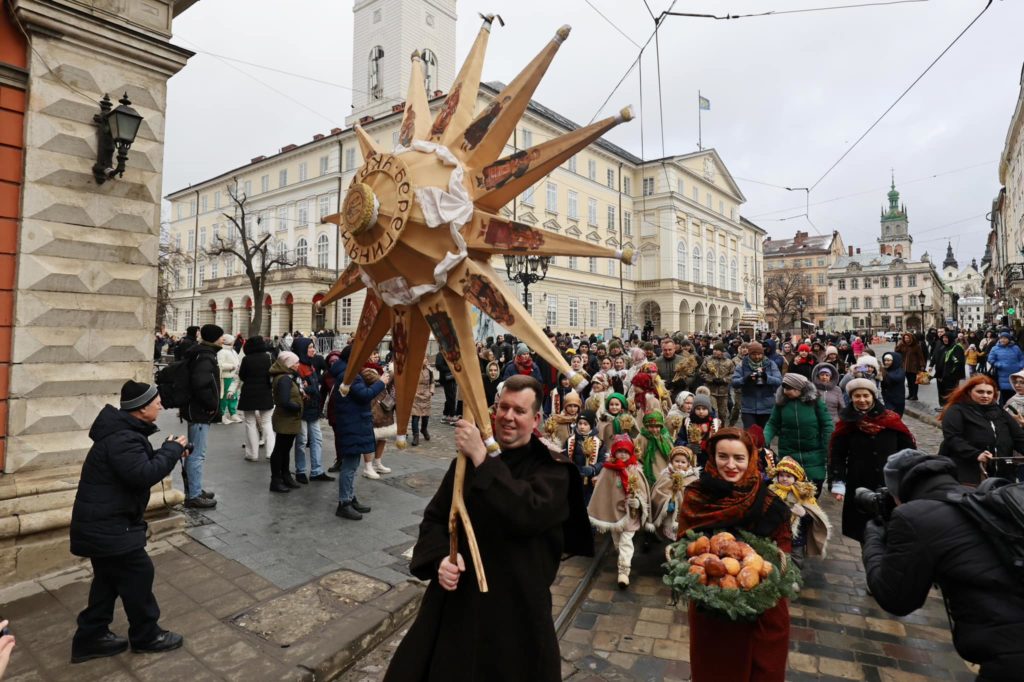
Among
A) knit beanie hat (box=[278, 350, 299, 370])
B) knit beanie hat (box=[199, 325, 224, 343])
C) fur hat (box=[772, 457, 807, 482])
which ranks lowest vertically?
fur hat (box=[772, 457, 807, 482])

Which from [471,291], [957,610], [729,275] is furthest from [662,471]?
[729,275]

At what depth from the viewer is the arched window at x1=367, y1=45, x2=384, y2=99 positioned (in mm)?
42406

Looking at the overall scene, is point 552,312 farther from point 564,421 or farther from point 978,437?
point 978,437

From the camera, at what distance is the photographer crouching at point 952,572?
2.00 meters

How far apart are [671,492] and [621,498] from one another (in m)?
0.51

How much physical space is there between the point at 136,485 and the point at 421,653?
2.37m

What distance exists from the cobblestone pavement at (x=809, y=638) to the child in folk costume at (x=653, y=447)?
1207mm

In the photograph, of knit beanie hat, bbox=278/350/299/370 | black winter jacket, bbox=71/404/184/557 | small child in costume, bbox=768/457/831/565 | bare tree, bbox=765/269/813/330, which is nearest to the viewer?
black winter jacket, bbox=71/404/184/557

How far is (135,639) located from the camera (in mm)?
3623

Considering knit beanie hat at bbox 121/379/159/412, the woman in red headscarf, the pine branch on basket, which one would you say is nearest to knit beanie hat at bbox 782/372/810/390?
the woman in red headscarf

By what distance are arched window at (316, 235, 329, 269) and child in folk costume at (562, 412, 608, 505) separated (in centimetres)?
3981

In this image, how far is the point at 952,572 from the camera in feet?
6.84

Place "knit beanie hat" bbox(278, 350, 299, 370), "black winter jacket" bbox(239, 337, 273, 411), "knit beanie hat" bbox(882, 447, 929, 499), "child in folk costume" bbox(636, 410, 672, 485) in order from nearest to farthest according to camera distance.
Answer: "knit beanie hat" bbox(882, 447, 929, 499)
"child in folk costume" bbox(636, 410, 672, 485)
"knit beanie hat" bbox(278, 350, 299, 370)
"black winter jacket" bbox(239, 337, 273, 411)

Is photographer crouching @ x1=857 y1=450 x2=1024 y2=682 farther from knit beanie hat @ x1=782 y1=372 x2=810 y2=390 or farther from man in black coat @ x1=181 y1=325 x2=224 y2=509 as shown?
man in black coat @ x1=181 y1=325 x2=224 y2=509
